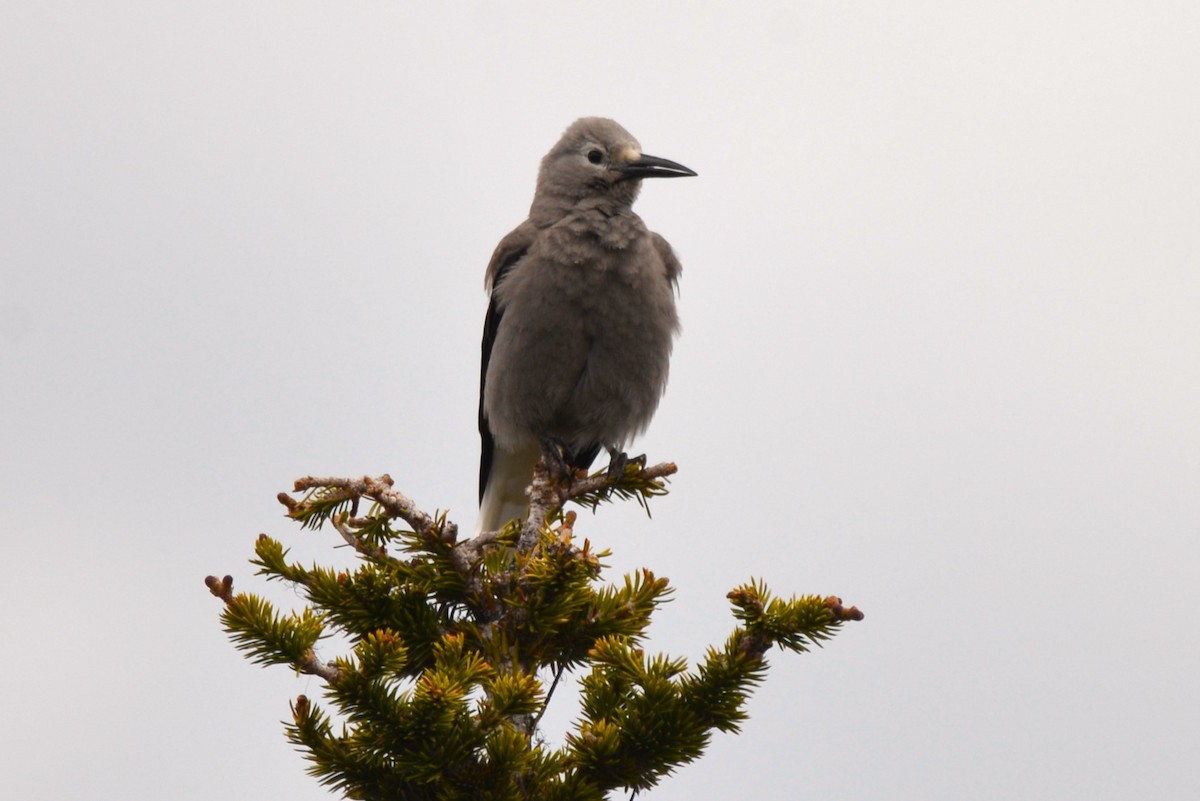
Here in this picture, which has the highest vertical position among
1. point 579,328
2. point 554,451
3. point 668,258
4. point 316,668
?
point 668,258

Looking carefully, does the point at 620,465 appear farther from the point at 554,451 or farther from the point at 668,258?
the point at 668,258

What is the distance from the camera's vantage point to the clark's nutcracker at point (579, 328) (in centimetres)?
561

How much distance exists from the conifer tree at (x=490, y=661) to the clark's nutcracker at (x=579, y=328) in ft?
6.99

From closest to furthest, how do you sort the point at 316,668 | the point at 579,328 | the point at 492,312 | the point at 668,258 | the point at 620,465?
the point at 316,668, the point at 620,465, the point at 579,328, the point at 668,258, the point at 492,312

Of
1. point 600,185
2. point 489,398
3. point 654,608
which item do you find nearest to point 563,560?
point 654,608

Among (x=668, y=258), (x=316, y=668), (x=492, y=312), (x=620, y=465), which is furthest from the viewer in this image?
(x=492, y=312)

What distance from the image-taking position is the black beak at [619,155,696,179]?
6188mm

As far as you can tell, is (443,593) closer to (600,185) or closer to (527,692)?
(527,692)

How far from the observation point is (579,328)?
5.61 metres

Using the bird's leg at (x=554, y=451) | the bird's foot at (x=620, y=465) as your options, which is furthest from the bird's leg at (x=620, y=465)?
the bird's leg at (x=554, y=451)

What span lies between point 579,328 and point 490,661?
8.72 ft

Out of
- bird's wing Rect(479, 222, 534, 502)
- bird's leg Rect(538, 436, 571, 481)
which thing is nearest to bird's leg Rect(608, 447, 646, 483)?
bird's leg Rect(538, 436, 571, 481)

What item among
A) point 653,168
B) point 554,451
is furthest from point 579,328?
point 653,168

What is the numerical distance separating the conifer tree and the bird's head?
10.1 ft
